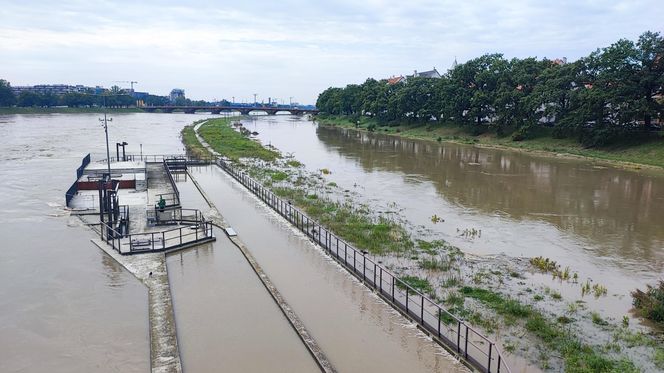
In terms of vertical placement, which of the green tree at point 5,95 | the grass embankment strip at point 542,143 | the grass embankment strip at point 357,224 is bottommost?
the grass embankment strip at point 357,224

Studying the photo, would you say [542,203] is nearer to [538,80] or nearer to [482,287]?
[482,287]

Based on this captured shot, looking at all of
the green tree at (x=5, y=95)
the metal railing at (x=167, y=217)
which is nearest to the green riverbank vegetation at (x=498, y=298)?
the metal railing at (x=167, y=217)

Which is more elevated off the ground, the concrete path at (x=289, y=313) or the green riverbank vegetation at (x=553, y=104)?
the green riverbank vegetation at (x=553, y=104)

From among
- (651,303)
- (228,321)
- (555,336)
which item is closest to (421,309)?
(555,336)

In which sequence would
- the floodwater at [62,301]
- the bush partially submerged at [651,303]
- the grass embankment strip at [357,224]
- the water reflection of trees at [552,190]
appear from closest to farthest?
the floodwater at [62,301]
the bush partially submerged at [651,303]
the grass embankment strip at [357,224]
the water reflection of trees at [552,190]

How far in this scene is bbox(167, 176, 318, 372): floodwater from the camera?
11.0m

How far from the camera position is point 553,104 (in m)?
60.9

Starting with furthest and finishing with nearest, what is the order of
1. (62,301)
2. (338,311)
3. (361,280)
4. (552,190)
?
(552,190)
(361,280)
(62,301)
(338,311)

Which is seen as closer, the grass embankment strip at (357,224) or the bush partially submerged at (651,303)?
the bush partially submerged at (651,303)

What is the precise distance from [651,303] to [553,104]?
52.4 metres

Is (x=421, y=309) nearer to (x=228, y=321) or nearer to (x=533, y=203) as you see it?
(x=228, y=321)

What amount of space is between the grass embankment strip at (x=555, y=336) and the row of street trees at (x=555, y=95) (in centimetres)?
4370

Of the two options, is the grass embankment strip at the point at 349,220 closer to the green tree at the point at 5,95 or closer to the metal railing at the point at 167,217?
the metal railing at the point at 167,217

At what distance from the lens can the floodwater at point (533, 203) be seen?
1966 cm
